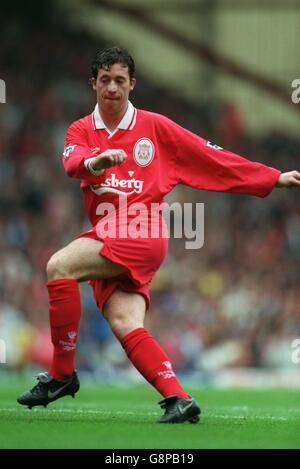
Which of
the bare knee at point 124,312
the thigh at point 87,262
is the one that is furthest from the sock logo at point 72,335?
the thigh at point 87,262

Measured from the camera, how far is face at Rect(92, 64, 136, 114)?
7527 mm

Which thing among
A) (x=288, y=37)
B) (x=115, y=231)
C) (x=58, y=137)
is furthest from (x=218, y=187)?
(x=288, y=37)

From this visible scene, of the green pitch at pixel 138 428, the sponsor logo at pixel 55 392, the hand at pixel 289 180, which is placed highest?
the hand at pixel 289 180

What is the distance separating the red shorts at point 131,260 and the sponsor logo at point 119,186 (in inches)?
9.9

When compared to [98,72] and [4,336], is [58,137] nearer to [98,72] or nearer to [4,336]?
[4,336]

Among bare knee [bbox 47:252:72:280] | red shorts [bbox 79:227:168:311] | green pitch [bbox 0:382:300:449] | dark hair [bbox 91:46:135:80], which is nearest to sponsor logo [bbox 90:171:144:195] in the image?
red shorts [bbox 79:227:168:311]

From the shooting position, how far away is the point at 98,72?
7.57 meters

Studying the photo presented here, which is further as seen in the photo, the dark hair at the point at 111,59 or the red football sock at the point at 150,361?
the dark hair at the point at 111,59

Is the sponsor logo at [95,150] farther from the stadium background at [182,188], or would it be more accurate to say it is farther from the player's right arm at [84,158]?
the stadium background at [182,188]

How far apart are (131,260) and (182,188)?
13.1 meters

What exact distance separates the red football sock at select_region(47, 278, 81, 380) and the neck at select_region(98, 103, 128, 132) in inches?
39.5

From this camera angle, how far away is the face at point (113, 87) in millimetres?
7527

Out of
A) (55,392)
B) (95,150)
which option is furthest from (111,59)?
(55,392)

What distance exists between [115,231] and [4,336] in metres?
10.6
